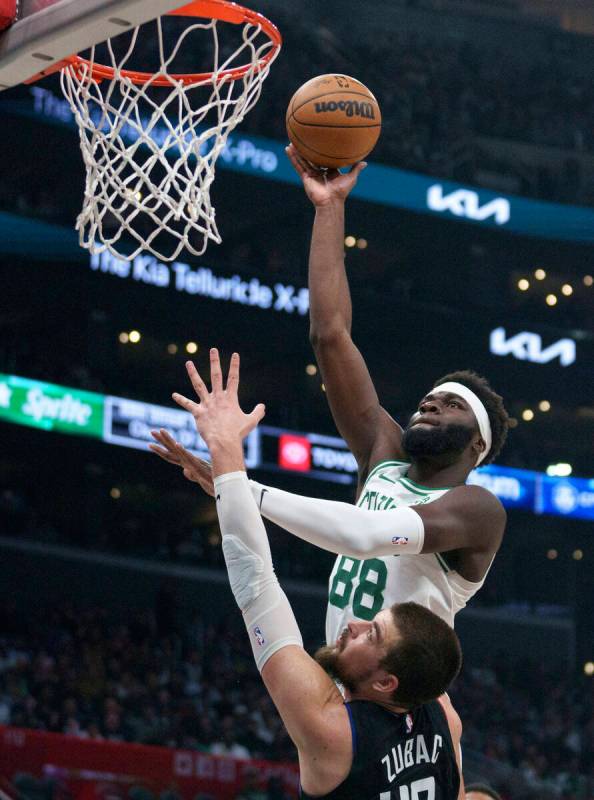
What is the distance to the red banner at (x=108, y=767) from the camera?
9633mm

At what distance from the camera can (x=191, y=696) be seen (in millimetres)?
13336

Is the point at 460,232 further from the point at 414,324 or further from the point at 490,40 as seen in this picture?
the point at 490,40

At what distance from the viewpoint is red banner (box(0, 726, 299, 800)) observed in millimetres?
9633

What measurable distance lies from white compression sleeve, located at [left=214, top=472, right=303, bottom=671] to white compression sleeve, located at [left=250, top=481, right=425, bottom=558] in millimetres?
220

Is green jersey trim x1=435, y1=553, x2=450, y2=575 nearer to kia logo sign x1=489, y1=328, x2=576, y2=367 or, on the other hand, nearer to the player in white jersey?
the player in white jersey

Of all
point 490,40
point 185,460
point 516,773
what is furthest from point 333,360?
point 490,40

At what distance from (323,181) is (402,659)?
1845 millimetres

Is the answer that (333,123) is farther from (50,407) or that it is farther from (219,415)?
(50,407)

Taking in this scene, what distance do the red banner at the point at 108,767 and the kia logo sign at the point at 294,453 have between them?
7.38m

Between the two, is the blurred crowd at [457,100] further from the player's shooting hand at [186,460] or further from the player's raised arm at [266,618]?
the player's raised arm at [266,618]

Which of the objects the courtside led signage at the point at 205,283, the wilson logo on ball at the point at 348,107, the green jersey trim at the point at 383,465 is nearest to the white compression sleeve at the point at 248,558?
the green jersey trim at the point at 383,465

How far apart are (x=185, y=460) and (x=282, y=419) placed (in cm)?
1501

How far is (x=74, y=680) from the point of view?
12547 millimetres

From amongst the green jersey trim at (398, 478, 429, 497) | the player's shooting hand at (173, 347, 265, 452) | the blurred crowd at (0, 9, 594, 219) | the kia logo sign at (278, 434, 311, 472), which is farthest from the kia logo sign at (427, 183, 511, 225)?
the player's shooting hand at (173, 347, 265, 452)
